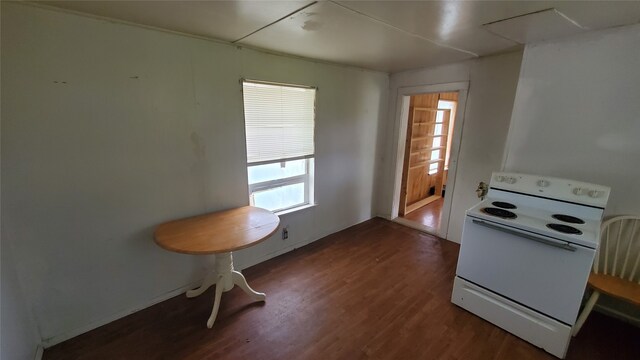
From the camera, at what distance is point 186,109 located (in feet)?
6.62

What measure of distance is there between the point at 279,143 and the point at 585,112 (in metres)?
2.57

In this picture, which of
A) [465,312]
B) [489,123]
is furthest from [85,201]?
[489,123]

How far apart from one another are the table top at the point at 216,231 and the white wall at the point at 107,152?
0.17 m

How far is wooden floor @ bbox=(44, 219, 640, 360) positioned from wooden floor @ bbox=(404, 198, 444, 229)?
142cm

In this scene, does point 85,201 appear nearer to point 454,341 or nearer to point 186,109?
point 186,109

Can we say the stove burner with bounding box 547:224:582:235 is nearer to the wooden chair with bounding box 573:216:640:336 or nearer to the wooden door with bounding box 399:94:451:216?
the wooden chair with bounding box 573:216:640:336

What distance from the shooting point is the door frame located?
9.77 ft

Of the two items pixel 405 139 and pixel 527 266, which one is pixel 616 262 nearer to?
pixel 527 266

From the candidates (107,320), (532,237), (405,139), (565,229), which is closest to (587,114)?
(565,229)

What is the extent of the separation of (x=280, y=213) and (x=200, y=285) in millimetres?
1017

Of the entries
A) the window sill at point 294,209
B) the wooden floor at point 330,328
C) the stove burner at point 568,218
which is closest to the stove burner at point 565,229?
the stove burner at point 568,218

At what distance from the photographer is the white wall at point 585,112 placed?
1766mm

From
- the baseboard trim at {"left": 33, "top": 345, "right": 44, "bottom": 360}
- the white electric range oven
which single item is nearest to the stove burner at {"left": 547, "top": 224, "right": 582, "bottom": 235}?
the white electric range oven

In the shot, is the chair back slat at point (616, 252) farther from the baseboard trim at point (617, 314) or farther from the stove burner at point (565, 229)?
the stove burner at point (565, 229)
